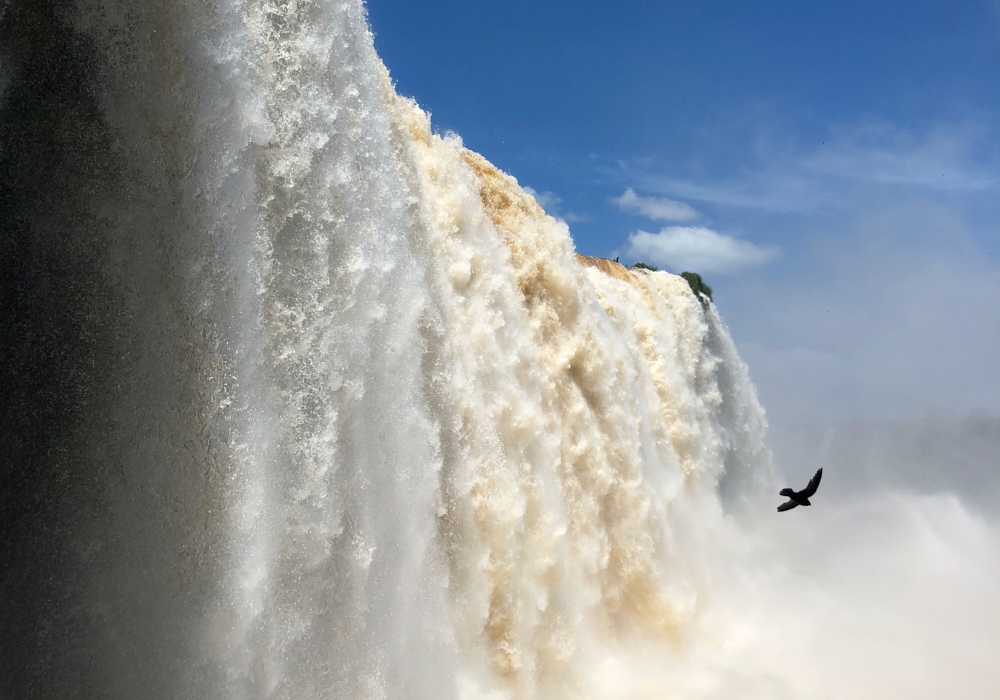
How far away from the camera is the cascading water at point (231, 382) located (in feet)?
11.9

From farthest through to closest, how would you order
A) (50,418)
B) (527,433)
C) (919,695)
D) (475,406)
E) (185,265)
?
(919,695)
(527,433)
(475,406)
(185,265)
(50,418)

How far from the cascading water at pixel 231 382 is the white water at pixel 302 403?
0.04ft

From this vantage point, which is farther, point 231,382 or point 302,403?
point 302,403

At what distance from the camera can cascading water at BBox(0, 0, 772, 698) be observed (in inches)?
142

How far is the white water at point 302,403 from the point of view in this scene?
371 centimetres

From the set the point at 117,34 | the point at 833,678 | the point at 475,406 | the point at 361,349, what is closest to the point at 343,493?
the point at 361,349

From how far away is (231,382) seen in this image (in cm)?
387

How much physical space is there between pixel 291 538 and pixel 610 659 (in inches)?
168

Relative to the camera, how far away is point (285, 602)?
13.1ft

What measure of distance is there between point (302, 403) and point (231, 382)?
408 millimetres

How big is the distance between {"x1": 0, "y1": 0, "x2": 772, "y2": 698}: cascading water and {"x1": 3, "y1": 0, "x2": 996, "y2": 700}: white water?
0.01 meters

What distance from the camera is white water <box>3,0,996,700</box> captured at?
3709 millimetres

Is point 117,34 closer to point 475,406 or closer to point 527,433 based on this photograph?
point 475,406

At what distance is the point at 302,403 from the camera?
4.16m
